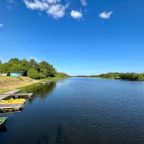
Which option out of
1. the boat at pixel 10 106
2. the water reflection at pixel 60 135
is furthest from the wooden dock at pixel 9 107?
the water reflection at pixel 60 135

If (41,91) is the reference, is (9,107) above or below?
below

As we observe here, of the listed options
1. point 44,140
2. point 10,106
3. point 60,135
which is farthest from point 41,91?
point 44,140

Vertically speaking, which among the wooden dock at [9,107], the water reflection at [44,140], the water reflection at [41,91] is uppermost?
the water reflection at [41,91]

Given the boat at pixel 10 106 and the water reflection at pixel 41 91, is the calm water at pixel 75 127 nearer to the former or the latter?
the boat at pixel 10 106

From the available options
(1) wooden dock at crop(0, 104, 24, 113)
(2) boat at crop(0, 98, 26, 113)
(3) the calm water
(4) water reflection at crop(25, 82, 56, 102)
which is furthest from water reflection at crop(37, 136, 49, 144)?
(4) water reflection at crop(25, 82, 56, 102)

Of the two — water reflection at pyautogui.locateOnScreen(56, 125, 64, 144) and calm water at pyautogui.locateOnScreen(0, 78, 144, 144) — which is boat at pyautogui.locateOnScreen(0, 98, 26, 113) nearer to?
calm water at pyautogui.locateOnScreen(0, 78, 144, 144)

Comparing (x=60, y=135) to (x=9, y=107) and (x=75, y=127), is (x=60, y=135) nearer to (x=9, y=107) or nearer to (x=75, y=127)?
(x=75, y=127)

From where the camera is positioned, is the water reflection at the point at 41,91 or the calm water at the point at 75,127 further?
the water reflection at the point at 41,91

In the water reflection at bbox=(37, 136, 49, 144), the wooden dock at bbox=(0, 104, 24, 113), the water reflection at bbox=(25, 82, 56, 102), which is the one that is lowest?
the water reflection at bbox=(37, 136, 49, 144)

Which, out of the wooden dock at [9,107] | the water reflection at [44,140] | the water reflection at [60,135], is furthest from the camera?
the wooden dock at [9,107]

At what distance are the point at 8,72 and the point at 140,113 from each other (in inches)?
5574

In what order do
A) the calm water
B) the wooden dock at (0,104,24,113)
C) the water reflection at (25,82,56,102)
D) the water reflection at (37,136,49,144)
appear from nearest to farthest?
the water reflection at (37,136,49,144), the calm water, the wooden dock at (0,104,24,113), the water reflection at (25,82,56,102)

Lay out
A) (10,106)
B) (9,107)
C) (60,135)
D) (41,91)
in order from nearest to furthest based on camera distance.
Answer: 1. (60,135)
2. (9,107)
3. (10,106)
4. (41,91)

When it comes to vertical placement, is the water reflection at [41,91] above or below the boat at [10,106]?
above
